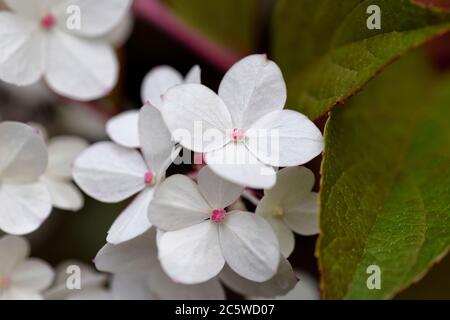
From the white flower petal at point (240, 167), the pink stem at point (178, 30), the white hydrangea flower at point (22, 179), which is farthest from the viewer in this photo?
the pink stem at point (178, 30)

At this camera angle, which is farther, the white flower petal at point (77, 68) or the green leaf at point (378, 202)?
the white flower petal at point (77, 68)

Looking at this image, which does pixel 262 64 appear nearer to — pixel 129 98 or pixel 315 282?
pixel 315 282

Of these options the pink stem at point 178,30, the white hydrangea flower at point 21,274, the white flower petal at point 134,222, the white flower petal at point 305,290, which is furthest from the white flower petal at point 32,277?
the pink stem at point 178,30

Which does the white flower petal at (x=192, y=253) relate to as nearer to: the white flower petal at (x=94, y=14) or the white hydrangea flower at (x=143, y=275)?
the white hydrangea flower at (x=143, y=275)

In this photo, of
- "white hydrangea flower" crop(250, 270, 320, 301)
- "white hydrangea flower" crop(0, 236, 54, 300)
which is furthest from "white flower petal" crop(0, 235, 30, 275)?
"white hydrangea flower" crop(250, 270, 320, 301)

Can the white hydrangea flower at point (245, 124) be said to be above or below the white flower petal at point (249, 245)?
above

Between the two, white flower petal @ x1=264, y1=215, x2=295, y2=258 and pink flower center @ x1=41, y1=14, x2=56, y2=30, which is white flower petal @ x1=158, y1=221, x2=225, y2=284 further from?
pink flower center @ x1=41, y1=14, x2=56, y2=30
